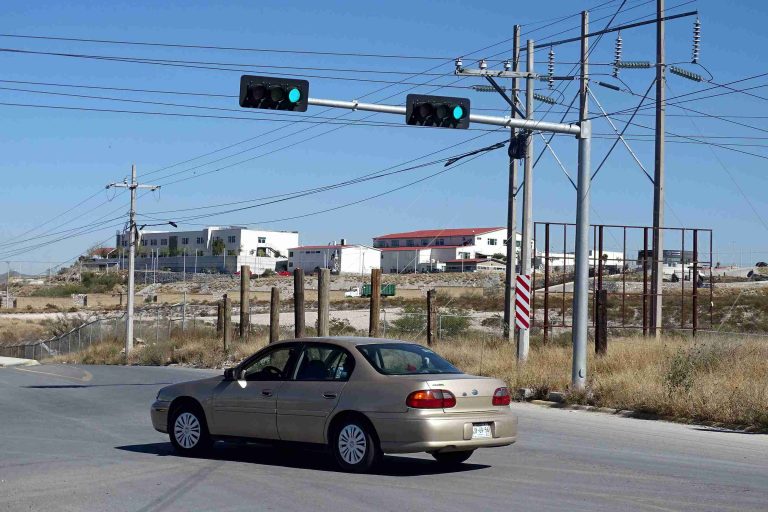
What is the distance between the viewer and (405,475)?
1134cm

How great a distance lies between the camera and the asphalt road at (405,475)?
381 inches

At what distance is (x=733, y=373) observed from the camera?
63.0 feet

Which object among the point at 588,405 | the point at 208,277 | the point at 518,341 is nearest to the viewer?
the point at 588,405

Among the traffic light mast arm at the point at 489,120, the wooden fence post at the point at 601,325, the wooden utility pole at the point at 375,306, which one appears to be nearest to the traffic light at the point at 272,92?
the traffic light mast arm at the point at 489,120

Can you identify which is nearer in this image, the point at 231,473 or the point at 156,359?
the point at 231,473

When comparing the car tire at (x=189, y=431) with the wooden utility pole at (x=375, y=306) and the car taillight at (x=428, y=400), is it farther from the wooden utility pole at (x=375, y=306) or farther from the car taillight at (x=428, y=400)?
the wooden utility pole at (x=375, y=306)

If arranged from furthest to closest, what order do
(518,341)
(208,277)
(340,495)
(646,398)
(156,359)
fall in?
1. (208,277)
2. (156,359)
3. (518,341)
4. (646,398)
5. (340,495)

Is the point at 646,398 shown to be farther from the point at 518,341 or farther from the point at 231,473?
the point at 231,473

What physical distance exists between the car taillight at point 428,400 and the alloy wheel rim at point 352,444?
761 millimetres

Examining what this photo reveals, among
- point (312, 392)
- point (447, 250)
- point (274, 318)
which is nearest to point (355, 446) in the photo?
point (312, 392)

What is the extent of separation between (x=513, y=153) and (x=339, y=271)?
82.6m

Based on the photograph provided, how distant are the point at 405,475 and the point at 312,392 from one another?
145 centimetres

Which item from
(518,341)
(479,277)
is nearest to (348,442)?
(518,341)

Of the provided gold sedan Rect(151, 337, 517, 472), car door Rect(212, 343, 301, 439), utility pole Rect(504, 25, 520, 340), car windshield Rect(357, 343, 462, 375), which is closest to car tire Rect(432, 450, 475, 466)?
gold sedan Rect(151, 337, 517, 472)
